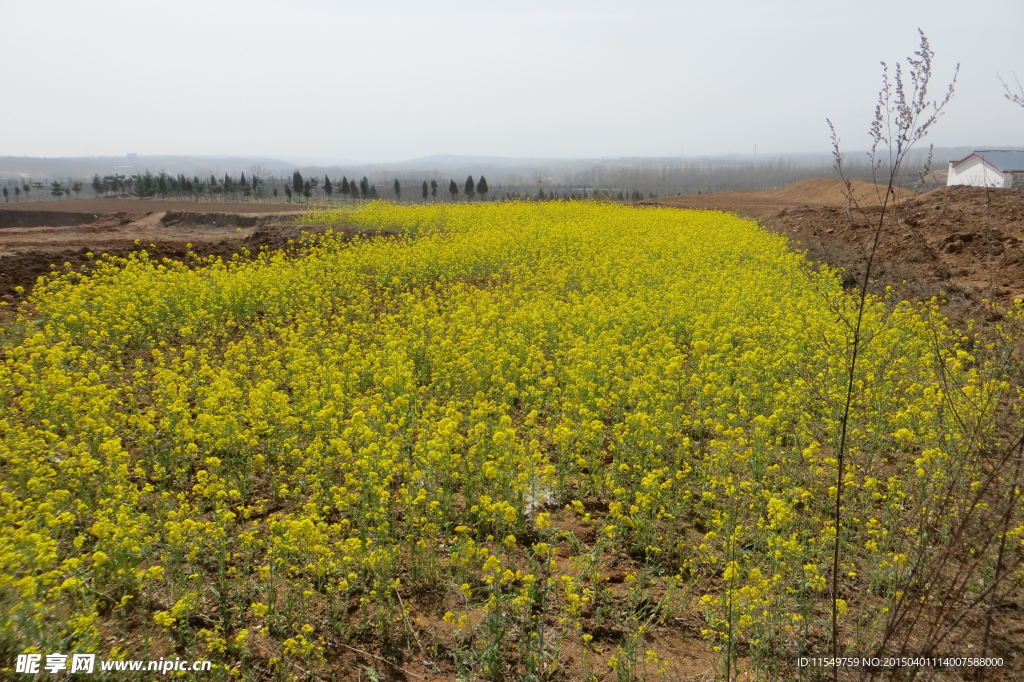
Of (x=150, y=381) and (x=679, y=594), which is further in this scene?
(x=150, y=381)

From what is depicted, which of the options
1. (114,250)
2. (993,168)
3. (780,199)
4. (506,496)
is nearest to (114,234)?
(114,250)

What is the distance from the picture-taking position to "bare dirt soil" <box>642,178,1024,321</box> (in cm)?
1070

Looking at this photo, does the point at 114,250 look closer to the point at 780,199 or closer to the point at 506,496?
the point at 506,496

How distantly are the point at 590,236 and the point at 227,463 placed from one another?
42.5 ft

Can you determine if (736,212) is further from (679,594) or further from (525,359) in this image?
(679,594)

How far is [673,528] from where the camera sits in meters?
4.22

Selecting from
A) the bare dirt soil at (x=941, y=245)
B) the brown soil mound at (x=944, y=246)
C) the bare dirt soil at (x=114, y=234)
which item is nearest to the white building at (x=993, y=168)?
the bare dirt soil at (x=941, y=245)

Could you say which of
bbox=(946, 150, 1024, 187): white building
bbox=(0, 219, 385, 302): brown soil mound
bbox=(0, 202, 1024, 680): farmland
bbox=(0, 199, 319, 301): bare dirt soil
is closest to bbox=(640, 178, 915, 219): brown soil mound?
bbox=(946, 150, 1024, 187): white building

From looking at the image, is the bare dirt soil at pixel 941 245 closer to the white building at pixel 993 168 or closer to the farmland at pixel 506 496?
the farmland at pixel 506 496

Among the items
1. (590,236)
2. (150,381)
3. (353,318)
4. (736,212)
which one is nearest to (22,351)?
(150,381)

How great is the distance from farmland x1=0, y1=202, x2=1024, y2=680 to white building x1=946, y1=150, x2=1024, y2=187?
32178mm

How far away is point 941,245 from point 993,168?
25336 mm

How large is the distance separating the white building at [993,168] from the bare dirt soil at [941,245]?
52.8 feet

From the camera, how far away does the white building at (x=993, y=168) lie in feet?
102
